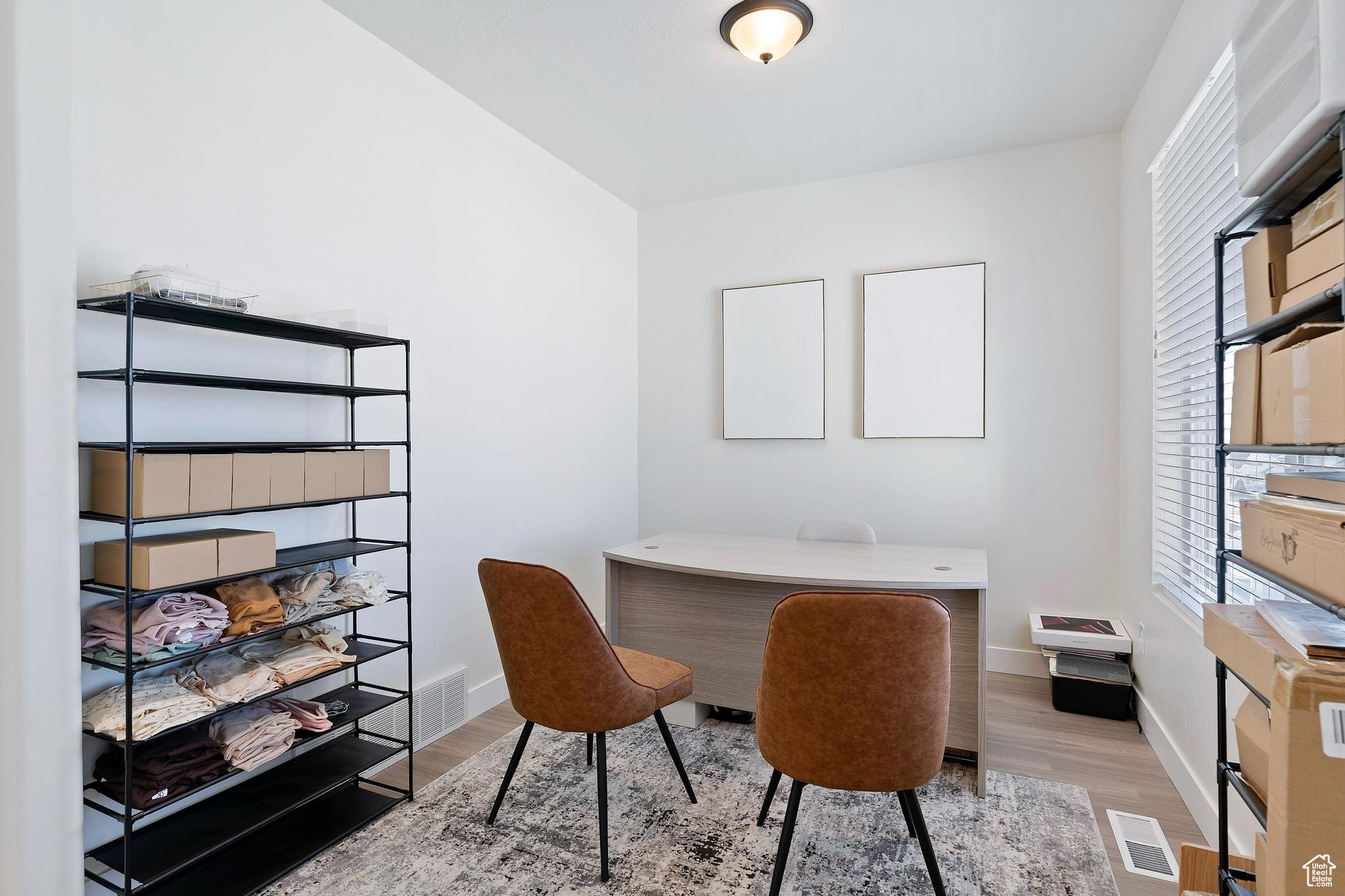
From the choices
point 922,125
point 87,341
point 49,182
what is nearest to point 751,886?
point 87,341

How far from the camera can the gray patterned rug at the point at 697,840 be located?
1862 mm

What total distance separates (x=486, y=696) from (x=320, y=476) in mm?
1552

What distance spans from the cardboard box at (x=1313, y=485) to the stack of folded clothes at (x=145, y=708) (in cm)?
237

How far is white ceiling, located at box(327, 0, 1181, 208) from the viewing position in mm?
2443

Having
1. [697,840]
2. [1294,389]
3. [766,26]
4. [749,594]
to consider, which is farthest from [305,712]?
[766,26]

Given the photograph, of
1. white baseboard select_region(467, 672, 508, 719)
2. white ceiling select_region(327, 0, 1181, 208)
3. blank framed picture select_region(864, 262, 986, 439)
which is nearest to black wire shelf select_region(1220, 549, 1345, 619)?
white ceiling select_region(327, 0, 1181, 208)

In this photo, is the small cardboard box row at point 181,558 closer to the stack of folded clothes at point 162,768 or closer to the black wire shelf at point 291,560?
the black wire shelf at point 291,560

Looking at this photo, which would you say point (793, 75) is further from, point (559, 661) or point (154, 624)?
point (154, 624)

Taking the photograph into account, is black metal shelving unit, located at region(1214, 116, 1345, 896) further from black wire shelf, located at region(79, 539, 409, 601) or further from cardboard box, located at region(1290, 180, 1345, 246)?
black wire shelf, located at region(79, 539, 409, 601)

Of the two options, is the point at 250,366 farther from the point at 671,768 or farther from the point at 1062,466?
the point at 1062,466

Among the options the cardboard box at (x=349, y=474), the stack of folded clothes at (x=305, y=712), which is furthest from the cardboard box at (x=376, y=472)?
the stack of folded clothes at (x=305, y=712)

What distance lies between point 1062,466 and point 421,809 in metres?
3.30

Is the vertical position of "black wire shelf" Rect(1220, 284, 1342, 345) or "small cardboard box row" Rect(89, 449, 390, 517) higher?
"black wire shelf" Rect(1220, 284, 1342, 345)

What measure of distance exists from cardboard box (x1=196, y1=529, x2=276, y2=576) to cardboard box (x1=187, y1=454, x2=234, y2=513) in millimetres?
95
